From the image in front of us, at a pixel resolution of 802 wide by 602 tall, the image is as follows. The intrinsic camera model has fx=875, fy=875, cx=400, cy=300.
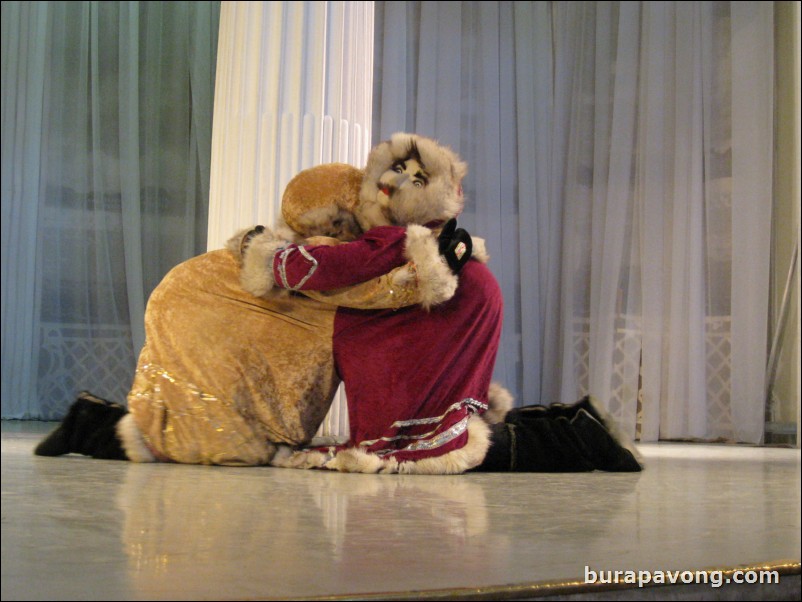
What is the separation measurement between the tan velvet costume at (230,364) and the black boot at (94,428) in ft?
0.13

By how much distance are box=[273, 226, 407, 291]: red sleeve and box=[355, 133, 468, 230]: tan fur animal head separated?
0.36ft

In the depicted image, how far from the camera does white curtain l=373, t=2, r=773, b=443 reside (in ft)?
12.5

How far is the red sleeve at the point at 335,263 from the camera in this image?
1.92 meters

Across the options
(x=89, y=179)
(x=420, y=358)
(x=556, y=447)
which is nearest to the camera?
(x=89, y=179)

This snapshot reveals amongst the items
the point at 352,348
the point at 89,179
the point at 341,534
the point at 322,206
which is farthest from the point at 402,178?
the point at 341,534

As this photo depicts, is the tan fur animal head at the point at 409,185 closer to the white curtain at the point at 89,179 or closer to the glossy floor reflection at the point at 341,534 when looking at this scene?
the white curtain at the point at 89,179

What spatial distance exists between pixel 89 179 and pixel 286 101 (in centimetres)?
148

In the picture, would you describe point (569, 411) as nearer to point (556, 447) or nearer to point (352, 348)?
point (556, 447)

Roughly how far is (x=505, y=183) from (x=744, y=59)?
1.20 meters

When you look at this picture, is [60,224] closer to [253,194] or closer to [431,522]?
[431,522]

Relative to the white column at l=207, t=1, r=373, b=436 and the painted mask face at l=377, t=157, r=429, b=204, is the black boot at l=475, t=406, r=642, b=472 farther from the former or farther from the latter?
the white column at l=207, t=1, r=373, b=436

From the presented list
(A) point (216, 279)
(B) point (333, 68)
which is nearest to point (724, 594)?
(A) point (216, 279)

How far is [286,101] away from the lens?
8.68 feet

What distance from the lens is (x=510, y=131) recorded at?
4340mm
